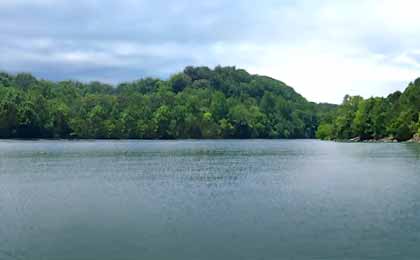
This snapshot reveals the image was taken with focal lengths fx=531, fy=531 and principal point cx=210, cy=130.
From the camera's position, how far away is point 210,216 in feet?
101

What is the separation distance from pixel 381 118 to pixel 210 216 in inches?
5068

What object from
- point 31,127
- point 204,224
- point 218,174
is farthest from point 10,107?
point 204,224

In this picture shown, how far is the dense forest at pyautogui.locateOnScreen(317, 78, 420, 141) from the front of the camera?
137 meters

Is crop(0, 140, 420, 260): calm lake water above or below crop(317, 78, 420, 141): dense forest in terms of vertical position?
below

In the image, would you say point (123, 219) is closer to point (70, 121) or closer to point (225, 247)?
point (225, 247)

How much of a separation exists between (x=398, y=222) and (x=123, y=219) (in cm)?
1507

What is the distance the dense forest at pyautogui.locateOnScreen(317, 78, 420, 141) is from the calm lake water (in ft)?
293

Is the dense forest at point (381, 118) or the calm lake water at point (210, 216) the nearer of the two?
the calm lake water at point (210, 216)

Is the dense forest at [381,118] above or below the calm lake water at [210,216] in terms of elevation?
above

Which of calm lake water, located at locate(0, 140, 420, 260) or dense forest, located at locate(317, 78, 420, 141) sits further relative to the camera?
dense forest, located at locate(317, 78, 420, 141)

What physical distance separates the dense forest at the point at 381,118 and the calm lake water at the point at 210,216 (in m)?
89.3

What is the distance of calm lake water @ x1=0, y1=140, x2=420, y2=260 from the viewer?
76.3 feet

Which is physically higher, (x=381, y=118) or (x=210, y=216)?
(x=381, y=118)

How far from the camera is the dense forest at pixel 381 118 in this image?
448ft
